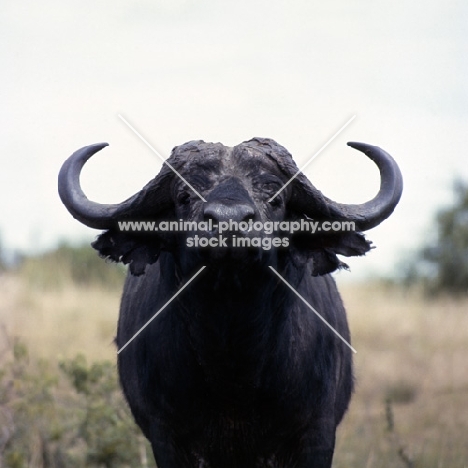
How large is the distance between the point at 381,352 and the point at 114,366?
915cm

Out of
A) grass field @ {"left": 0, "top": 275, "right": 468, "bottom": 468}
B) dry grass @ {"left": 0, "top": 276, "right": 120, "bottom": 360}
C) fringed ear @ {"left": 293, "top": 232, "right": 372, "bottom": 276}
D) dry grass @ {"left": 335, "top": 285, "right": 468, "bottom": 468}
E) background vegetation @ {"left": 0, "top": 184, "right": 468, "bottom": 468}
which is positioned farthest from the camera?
dry grass @ {"left": 0, "top": 276, "right": 120, "bottom": 360}

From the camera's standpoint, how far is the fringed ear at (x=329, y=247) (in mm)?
5941

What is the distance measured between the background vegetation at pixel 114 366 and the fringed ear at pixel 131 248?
9.54 ft

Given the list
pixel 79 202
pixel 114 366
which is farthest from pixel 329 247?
pixel 114 366

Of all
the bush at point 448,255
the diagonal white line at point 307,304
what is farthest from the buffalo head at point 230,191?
the bush at point 448,255

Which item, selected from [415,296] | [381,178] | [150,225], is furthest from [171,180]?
[415,296]

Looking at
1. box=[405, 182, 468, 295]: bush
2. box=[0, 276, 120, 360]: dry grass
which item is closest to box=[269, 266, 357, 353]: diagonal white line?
box=[0, 276, 120, 360]: dry grass

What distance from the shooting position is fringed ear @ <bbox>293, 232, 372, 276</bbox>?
594 cm

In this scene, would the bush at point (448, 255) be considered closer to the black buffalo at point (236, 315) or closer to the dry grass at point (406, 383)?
the dry grass at point (406, 383)

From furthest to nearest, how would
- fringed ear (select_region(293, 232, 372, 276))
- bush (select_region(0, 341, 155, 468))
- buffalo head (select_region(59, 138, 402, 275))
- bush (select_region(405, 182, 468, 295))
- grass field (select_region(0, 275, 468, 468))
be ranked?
bush (select_region(405, 182, 468, 295)), grass field (select_region(0, 275, 468, 468)), bush (select_region(0, 341, 155, 468)), fringed ear (select_region(293, 232, 372, 276)), buffalo head (select_region(59, 138, 402, 275))

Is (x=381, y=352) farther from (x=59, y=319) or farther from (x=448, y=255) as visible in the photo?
(x=448, y=255)

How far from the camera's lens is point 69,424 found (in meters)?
9.33

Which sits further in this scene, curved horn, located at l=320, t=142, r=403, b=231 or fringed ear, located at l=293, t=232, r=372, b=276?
fringed ear, located at l=293, t=232, r=372, b=276

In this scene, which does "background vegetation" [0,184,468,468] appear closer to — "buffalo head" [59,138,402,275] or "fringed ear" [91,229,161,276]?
"buffalo head" [59,138,402,275]
